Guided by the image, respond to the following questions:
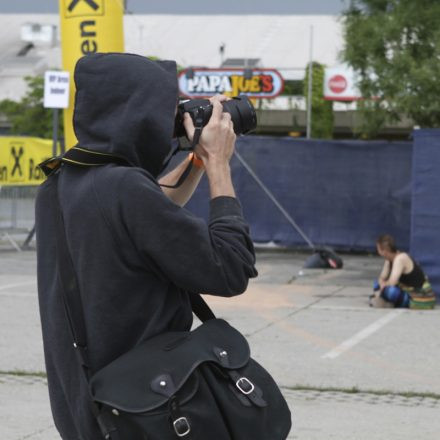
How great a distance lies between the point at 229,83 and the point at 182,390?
788 inches

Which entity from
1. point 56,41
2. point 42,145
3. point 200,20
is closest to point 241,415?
point 42,145

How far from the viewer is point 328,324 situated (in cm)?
1037

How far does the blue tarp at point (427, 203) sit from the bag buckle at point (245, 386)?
965 cm

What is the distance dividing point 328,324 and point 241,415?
794cm

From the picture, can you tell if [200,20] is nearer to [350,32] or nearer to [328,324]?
[350,32]

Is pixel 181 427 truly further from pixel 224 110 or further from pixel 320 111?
pixel 320 111

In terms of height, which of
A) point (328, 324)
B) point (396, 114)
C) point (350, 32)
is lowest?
point (328, 324)

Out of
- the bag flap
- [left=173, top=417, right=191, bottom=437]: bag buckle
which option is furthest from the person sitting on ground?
[left=173, top=417, right=191, bottom=437]: bag buckle

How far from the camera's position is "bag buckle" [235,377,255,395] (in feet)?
8.31

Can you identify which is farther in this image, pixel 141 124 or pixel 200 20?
pixel 200 20

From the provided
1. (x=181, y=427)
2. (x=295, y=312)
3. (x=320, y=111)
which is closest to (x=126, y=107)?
(x=181, y=427)

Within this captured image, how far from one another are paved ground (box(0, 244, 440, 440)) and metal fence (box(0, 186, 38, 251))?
4.93 meters

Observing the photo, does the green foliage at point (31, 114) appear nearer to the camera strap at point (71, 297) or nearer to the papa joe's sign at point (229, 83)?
the papa joe's sign at point (229, 83)

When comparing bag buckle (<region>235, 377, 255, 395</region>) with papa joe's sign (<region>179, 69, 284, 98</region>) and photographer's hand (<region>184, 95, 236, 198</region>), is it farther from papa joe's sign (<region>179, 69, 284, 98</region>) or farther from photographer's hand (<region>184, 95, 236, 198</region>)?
papa joe's sign (<region>179, 69, 284, 98</region>)
